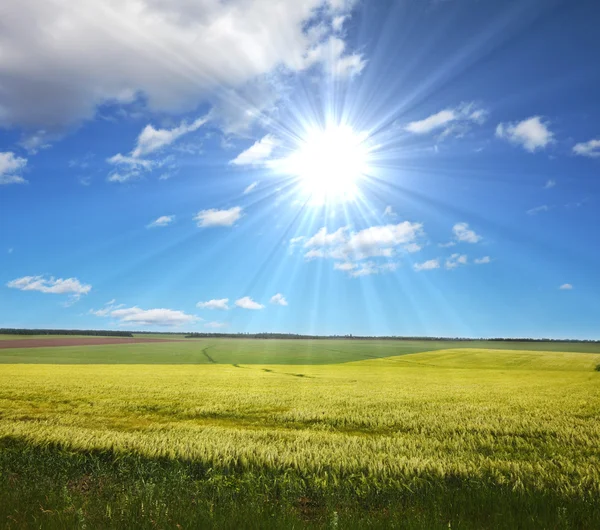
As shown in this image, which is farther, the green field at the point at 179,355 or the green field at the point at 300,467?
the green field at the point at 179,355

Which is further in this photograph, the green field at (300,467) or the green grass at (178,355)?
the green grass at (178,355)

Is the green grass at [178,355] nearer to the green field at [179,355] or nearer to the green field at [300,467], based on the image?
the green field at [179,355]

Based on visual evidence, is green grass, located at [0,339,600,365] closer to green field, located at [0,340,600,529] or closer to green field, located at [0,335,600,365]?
green field, located at [0,335,600,365]

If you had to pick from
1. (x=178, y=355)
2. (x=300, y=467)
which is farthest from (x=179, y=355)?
(x=300, y=467)

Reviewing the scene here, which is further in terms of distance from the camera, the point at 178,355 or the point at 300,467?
the point at 178,355

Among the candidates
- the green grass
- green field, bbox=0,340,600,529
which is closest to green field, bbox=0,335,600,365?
the green grass

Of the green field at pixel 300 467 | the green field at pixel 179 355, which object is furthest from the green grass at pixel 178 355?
the green field at pixel 300 467

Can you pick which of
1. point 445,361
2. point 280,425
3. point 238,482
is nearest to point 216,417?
point 280,425

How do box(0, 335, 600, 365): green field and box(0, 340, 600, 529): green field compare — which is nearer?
box(0, 340, 600, 529): green field

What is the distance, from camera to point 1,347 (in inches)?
3302

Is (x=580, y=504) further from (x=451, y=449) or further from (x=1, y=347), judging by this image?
(x=1, y=347)

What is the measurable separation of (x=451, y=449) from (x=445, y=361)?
64562 mm

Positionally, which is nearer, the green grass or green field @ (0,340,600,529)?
green field @ (0,340,600,529)

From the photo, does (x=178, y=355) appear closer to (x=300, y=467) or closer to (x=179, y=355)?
(x=179, y=355)
